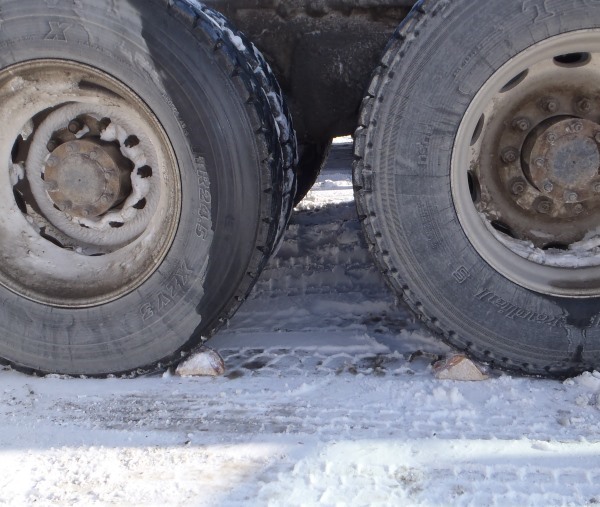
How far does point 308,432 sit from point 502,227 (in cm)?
95

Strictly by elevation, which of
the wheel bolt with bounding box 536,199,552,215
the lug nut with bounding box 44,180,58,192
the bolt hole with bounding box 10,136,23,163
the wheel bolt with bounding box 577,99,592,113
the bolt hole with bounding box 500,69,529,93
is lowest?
the wheel bolt with bounding box 536,199,552,215

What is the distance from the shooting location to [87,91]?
2053 millimetres

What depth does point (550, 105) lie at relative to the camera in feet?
6.75

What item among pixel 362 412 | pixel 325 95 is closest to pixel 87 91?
pixel 325 95

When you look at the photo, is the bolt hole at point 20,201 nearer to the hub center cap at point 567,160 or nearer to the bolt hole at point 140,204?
the bolt hole at point 140,204

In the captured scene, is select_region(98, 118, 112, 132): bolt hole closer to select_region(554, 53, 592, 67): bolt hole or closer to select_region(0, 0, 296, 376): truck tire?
select_region(0, 0, 296, 376): truck tire

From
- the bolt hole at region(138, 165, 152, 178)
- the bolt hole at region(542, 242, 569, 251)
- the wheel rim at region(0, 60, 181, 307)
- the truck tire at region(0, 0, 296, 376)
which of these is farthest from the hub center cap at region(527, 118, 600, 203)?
the bolt hole at region(138, 165, 152, 178)

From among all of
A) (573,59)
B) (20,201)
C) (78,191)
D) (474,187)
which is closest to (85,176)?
(78,191)

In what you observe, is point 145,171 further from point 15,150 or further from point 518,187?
point 518,187

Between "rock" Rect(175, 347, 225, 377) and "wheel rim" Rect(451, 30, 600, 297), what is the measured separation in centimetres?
90

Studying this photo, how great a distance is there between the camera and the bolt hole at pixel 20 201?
2.24 m

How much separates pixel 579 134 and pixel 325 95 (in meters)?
0.86

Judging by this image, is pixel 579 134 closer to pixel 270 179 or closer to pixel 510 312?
pixel 510 312

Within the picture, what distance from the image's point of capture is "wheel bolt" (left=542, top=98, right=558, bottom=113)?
6.75 feet
